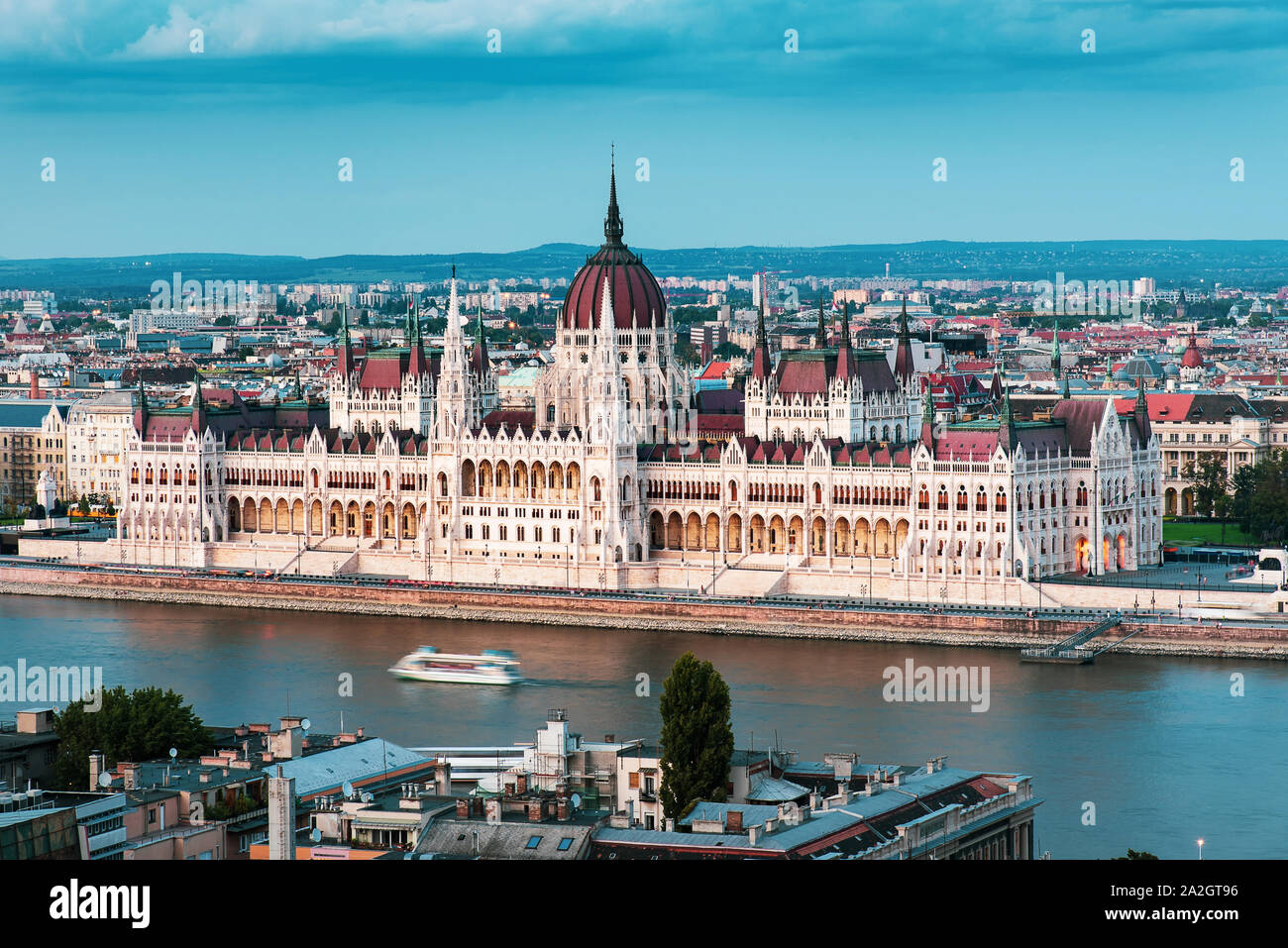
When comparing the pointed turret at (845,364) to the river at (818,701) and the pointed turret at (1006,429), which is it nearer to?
→ the pointed turret at (1006,429)

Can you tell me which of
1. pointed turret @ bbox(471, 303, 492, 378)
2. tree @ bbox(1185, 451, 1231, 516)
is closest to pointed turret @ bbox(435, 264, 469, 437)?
pointed turret @ bbox(471, 303, 492, 378)

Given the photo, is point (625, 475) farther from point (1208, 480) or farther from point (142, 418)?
point (1208, 480)

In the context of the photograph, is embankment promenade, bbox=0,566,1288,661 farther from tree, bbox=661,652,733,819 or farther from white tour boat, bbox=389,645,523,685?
tree, bbox=661,652,733,819

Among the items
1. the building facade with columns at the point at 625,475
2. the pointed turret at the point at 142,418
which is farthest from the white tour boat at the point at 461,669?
the pointed turret at the point at 142,418

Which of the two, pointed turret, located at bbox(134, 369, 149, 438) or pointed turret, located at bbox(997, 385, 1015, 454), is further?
pointed turret, located at bbox(134, 369, 149, 438)
